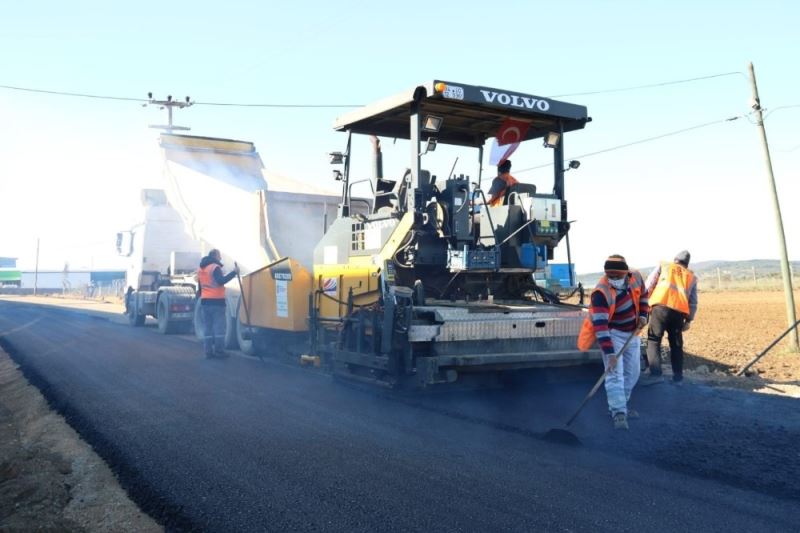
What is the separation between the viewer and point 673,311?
7812 millimetres

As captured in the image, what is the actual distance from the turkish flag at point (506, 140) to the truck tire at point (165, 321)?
953cm

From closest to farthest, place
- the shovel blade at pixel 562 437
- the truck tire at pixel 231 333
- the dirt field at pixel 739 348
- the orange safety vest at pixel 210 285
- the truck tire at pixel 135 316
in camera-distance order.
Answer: the shovel blade at pixel 562 437, the dirt field at pixel 739 348, the orange safety vest at pixel 210 285, the truck tire at pixel 231 333, the truck tire at pixel 135 316

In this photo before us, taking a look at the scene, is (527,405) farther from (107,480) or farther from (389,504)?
(107,480)

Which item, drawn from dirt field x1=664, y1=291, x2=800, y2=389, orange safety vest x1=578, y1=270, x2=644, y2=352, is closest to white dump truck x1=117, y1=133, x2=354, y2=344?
orange safety vest x1=578, y1=270, x2=644, y2=352

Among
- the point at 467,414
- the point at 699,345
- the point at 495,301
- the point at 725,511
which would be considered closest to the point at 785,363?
the point at 699,345

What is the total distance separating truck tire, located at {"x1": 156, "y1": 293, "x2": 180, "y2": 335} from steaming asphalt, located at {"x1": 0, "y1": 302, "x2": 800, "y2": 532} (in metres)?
6.78

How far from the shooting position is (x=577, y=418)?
236 inches

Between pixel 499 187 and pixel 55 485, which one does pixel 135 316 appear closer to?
pixel 499 187

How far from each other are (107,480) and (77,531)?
83cm

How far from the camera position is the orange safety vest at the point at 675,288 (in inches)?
306

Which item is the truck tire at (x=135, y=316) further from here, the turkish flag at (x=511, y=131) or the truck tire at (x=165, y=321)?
the turkish flag at (x=511, y=131)

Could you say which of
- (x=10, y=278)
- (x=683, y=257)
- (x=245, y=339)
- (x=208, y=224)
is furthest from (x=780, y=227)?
(x=10, y=278)

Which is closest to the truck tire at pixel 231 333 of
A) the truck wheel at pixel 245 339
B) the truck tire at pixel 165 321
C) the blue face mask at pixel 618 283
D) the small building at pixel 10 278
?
the truck wheel at pixel 245 339

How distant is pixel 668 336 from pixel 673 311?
0.30 metres
